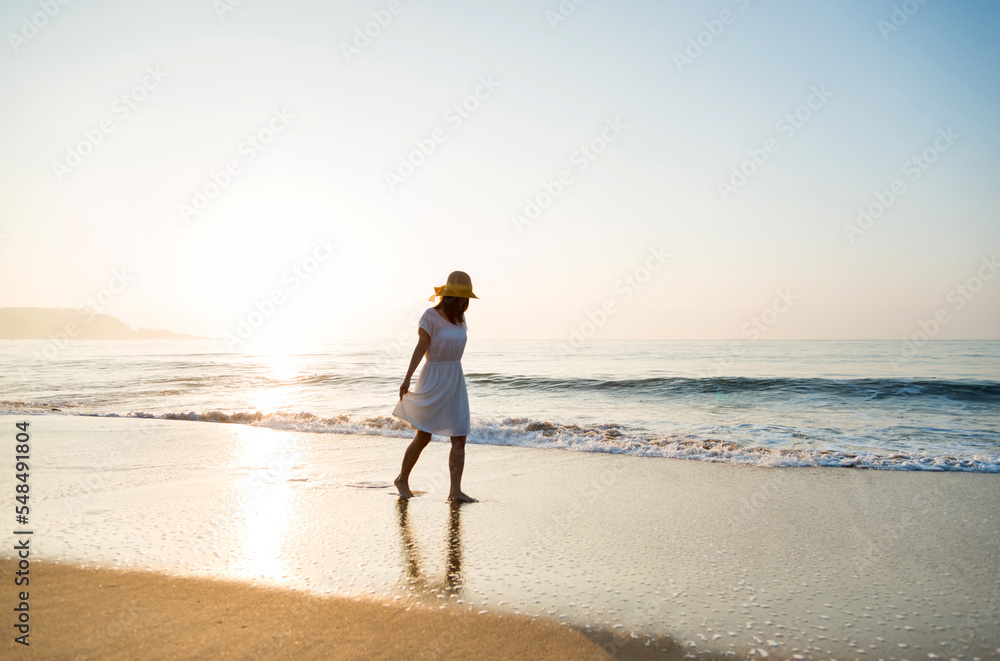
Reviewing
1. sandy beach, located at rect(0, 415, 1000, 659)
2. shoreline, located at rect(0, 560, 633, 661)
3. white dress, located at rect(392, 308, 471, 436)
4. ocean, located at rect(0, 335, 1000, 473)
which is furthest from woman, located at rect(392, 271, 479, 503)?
ocean, located at rect(0, 335, 1000, 473)

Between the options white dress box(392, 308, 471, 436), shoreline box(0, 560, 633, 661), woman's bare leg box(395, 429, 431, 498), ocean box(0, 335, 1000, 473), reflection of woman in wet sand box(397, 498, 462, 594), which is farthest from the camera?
ocean box(0, 335, 1000, 473)

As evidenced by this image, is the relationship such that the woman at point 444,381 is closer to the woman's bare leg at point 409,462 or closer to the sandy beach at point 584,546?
the woman's bare leg at point 409,462

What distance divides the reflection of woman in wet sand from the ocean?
12.9ft

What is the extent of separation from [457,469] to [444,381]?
76 centimetres

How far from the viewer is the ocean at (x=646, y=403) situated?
8.34 m

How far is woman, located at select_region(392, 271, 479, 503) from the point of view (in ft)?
15.5

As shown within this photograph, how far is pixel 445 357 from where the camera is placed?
15.9 feet

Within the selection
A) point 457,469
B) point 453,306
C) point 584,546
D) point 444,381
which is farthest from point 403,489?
point 584,546

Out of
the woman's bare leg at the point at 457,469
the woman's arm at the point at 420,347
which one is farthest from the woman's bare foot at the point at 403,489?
the woman's arm at the point at 420,347

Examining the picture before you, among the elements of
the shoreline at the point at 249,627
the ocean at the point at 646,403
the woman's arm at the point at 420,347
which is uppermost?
the woman's arm at the point at 420,347

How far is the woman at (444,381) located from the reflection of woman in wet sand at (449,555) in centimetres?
48

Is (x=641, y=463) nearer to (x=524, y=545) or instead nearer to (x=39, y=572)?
(x=524, y=545)

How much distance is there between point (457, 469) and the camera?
4.88 metres

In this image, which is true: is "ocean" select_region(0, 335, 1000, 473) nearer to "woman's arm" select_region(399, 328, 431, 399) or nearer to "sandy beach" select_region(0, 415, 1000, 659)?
"sandy beach" select_region(0, 415, 1000, 659)
